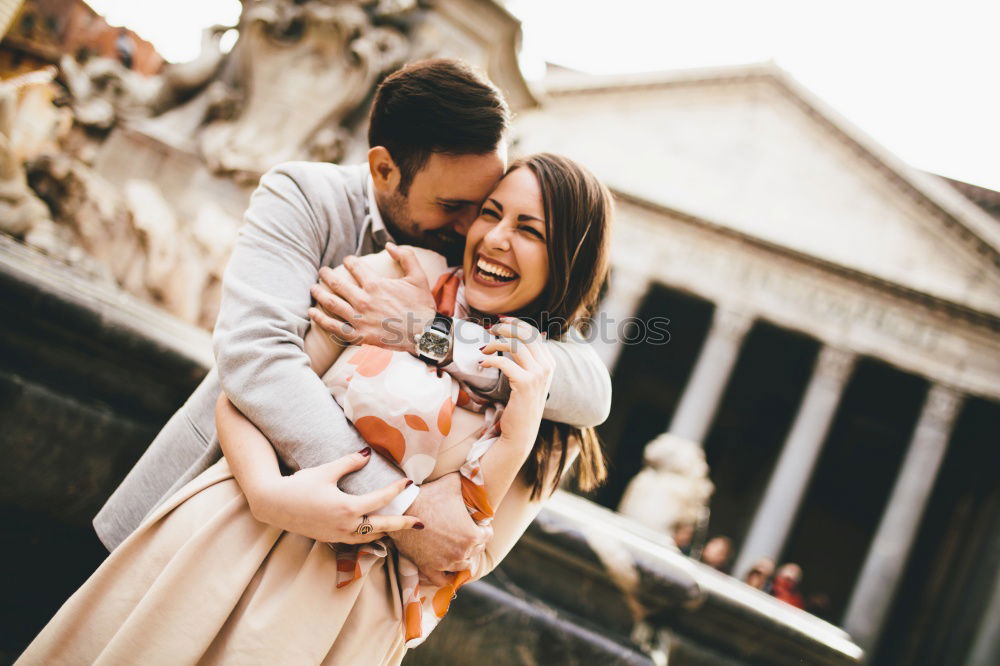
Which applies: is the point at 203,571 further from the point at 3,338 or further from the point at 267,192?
the point at 3,338

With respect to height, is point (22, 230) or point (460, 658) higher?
point (22, 230)

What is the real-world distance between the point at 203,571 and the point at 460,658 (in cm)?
118

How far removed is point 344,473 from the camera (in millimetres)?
1124

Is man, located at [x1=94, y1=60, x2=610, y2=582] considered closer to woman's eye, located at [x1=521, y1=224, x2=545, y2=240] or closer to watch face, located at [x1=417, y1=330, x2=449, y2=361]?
watch face, located at [x1=417, y1=330, x2=449, y2=361]

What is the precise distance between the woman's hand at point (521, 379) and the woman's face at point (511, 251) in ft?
0.52

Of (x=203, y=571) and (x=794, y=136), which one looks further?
(x=794, y=136)

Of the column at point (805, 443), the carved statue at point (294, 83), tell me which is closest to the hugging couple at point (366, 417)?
the carved statue at point (294, 83)

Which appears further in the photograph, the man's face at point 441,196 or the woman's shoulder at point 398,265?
the man's face at point 441,196

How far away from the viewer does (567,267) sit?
1.48m

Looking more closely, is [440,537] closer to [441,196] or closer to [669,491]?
[441,196]

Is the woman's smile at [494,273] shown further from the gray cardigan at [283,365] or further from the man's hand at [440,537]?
the man's hand at [440,537]

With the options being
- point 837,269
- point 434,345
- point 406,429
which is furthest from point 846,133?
point 406,429

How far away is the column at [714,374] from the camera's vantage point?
15.3 meters

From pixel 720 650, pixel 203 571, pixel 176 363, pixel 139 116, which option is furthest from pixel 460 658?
pixel 139 116
